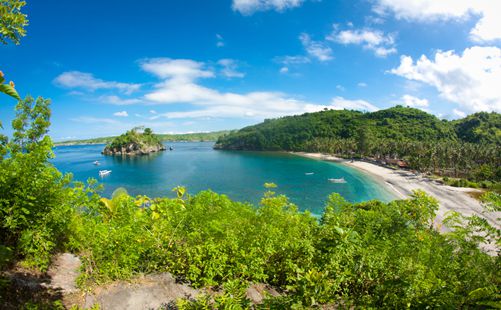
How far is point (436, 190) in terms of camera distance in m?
53.6

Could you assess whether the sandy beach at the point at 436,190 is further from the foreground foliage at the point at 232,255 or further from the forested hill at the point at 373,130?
the forested hill at the point at 373,130

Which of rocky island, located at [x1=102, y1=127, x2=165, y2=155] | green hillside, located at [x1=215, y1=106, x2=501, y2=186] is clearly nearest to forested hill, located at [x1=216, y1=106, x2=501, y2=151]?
green hillside, located at [x1=215, y1=106, x2=501, y2=186]

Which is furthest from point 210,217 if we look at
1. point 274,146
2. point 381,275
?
point 274,146

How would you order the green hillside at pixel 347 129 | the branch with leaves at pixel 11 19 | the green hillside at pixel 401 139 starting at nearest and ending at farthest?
1. the branch with leaves at pixel 11 19
2. the green hillside at pixel 401 139
3. the green hillside at pixel 347 129

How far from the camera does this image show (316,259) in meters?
5.41

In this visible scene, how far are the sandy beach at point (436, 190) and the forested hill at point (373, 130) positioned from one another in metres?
35.6

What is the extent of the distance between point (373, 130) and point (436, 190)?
87888 millimetres

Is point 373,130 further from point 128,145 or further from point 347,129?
point 128,145

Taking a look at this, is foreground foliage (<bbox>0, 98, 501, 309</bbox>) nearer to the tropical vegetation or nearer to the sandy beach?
the tropical vegetation

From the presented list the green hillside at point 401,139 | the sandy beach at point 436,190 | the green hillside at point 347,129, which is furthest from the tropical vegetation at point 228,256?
the green hillside at point 347,129

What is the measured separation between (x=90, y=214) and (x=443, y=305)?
→ 28.2ft

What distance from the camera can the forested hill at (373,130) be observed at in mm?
123113

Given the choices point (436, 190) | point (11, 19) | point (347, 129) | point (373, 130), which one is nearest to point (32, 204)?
point (11, 19)

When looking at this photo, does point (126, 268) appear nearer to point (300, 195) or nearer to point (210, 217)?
point (210, 217)
